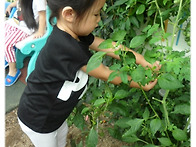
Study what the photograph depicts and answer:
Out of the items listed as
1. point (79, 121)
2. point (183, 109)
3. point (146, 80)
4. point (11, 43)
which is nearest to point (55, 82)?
point (79, 121)

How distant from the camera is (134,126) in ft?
2.78

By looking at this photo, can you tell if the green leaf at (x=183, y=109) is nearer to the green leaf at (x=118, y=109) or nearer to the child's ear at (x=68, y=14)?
the green leaf at (x=118, y=109)

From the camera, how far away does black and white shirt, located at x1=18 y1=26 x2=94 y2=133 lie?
853 mm

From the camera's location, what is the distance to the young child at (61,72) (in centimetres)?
84

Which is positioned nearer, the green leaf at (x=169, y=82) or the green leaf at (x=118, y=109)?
the green leaf at (x=169, y=82)

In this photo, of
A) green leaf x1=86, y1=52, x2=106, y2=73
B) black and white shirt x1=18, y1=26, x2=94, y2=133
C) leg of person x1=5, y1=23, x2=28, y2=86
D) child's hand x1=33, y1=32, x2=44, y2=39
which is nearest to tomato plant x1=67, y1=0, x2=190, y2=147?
green leaf x1=86, y1=52, x2=106, y2=73

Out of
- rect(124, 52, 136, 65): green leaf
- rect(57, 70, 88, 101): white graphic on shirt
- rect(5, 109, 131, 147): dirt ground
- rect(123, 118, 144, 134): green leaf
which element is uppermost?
rect(124, 52, 136, 65): green leaf

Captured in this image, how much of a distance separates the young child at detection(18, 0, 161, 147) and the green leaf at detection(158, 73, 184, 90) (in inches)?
6.8

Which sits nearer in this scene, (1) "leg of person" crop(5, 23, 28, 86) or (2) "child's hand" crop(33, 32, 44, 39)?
(2) "child's hand" crop(33, 32, 44, 39)

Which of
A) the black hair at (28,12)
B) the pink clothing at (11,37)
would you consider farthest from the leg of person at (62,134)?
the pink clothing at (11,37)

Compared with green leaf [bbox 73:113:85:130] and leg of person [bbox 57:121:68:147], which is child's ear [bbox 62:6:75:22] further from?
leg of person [bbox 57:121:68:147]

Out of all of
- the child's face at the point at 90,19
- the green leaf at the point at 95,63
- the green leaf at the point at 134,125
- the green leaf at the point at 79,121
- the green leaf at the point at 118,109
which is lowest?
the green leaf at the point at 79,121

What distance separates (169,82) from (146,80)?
0.29ft

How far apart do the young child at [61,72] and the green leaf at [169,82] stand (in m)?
0.17
